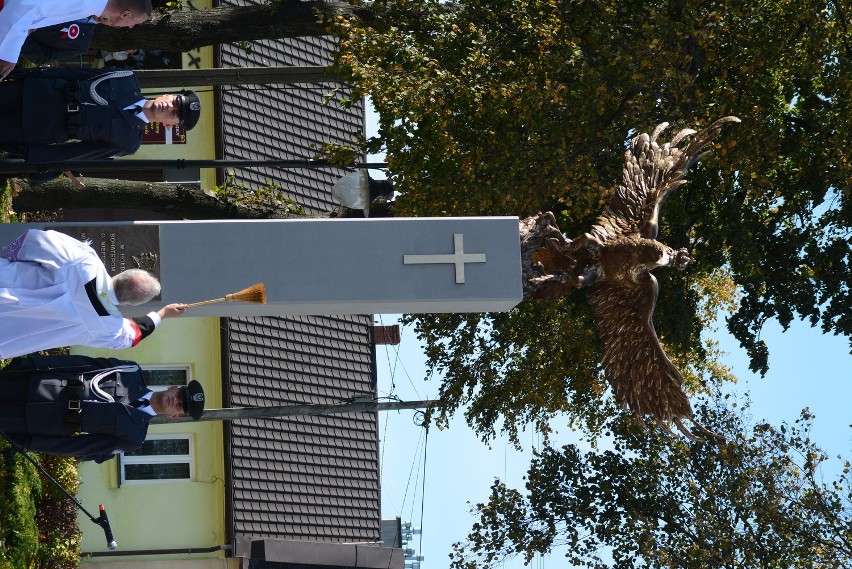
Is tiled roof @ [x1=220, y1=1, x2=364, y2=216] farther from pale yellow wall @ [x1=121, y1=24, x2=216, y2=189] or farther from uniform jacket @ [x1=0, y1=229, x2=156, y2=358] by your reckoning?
uniform jacket @ [x1=0, y1=229, x2=156, y2=358]

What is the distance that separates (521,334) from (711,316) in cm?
557

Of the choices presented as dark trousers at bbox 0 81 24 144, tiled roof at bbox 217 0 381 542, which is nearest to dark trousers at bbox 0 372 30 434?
dark trousers at bbox 0 81 24 144

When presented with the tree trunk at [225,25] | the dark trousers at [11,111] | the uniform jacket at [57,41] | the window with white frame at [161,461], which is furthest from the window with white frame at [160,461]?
the uniform jacket at [57,41]

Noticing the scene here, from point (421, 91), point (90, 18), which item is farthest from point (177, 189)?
point (90, 18)

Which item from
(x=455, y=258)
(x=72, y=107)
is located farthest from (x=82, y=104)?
(x=455, y=258)

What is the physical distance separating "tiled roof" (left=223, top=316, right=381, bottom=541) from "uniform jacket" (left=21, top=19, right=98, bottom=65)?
40.0 feet

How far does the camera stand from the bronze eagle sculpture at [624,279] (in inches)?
476

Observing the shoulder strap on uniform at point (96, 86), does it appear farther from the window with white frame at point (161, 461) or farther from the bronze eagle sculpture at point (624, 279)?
the window with white frame at point (161, 461)

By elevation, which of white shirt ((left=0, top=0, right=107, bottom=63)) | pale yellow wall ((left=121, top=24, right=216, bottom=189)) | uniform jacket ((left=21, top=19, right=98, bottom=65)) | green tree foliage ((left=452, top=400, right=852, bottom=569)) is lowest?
green tree foliage ((left=452, top=400, right=852, bottom=569))

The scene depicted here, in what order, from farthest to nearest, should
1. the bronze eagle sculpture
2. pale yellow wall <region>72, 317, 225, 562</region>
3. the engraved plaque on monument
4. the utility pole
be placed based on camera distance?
pale yellow wall <region>72, 317, 225, 562</region> → the utility pole → the bronze eagle sculpture → the engraved plaque on monument

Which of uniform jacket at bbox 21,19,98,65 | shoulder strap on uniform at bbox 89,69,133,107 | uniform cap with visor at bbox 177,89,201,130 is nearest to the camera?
uniform jacket at bbox 21,19,98,65

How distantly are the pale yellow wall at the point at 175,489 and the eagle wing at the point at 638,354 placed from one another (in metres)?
10.3

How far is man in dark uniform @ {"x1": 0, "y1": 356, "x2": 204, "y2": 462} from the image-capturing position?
31.4 ft

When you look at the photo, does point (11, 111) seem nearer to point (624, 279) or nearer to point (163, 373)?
point (624, 279)
